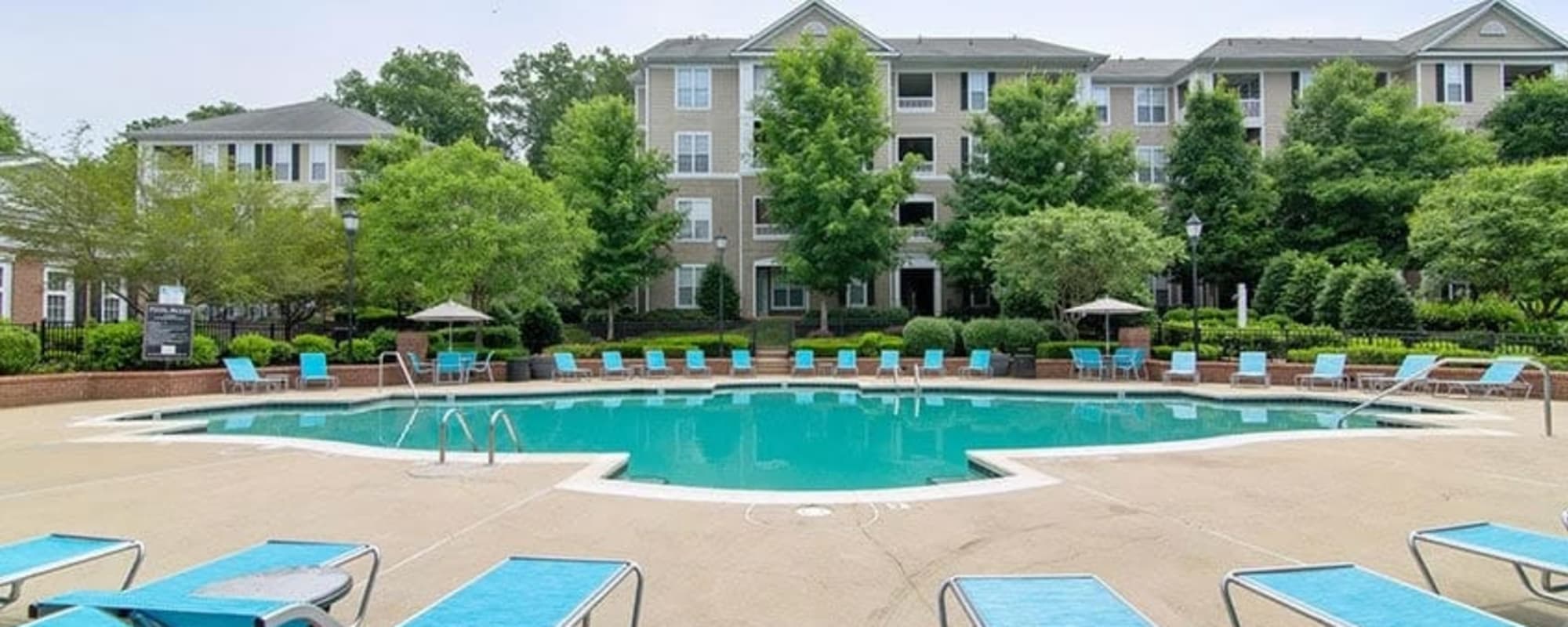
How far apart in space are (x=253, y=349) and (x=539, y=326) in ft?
31.3

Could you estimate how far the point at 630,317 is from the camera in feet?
110

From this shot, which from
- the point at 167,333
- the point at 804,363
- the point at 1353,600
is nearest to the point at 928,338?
the point at 804,363

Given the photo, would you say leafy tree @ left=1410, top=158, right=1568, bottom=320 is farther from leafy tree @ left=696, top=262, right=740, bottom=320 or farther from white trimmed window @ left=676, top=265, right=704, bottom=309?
white trimmed window @ left=676, top=265, right=704, bottom=309

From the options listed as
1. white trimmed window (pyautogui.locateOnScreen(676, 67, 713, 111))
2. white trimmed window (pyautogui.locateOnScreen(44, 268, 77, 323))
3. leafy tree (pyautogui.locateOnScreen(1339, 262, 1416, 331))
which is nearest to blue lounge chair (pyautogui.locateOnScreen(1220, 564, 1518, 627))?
leafy tree (pyautogui.locateOnScreen(1339, 262, 1416, 331))

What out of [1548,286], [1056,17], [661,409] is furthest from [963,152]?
[661,409]

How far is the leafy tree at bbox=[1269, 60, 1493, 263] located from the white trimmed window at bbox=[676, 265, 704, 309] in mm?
21801

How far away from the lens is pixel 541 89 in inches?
2244

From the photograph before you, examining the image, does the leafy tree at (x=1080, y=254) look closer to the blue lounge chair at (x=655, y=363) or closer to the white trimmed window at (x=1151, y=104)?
the blue lounge chair at (x=655, y=363)

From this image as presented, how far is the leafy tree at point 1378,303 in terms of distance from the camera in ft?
75.3

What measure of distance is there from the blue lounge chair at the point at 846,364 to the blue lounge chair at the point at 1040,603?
68.3 ft

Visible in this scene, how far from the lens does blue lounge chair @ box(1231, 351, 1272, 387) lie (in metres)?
20.2

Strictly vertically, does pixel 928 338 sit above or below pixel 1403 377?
above

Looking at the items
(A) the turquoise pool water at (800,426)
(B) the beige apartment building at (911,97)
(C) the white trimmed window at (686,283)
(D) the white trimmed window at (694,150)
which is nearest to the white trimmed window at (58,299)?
→ (A) the turquoise pool water at (800,426)

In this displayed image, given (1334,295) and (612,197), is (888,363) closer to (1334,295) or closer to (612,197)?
(612,197)
